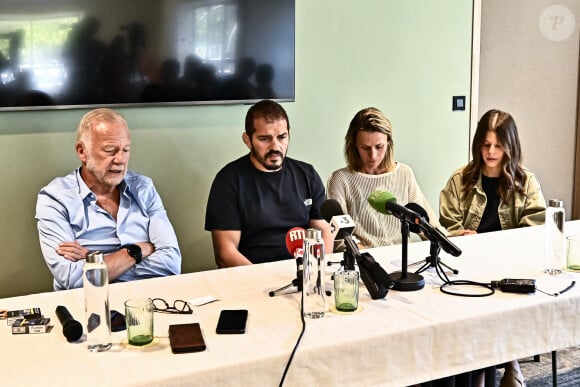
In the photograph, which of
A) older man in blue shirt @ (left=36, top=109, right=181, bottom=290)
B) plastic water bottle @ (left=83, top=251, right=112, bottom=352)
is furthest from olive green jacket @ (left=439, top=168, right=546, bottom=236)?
plastic water bottle @ (left=83, top=251, right=112, bottom=352)

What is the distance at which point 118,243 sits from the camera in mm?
2658

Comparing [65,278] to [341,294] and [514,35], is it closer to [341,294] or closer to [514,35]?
[341,294]

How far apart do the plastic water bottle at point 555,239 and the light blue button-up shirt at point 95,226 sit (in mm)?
1321

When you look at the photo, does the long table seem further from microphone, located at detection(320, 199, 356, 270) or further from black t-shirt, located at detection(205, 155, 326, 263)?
black t-shirt, located at detection(205, 155, 326, 263)

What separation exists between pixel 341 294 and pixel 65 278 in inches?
43.3

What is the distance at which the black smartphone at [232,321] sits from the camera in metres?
1.71

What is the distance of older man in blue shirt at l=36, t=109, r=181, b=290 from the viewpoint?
2551 mm

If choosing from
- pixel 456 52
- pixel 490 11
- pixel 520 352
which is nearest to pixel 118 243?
pixel 520 352

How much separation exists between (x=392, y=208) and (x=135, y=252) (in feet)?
3.28

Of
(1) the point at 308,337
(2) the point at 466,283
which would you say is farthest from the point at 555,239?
(1) the point at 308,337

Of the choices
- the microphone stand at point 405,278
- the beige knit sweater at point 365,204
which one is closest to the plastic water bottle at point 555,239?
the microphone stand at point 405,278

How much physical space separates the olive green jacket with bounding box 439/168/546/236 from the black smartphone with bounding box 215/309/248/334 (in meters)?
1.46

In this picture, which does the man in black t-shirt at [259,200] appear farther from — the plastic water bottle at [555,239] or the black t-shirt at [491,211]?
the plastic water bottle at [555,239]

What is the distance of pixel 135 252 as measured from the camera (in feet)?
8.38
